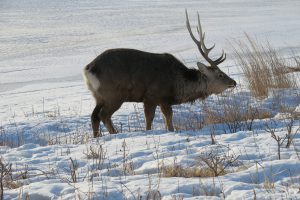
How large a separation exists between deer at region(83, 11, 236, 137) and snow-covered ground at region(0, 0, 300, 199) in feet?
1.49

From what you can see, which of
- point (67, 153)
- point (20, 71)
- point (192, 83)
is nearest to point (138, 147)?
point (67, 153)

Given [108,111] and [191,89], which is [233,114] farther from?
[108,111]

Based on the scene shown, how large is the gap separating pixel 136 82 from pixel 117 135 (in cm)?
141

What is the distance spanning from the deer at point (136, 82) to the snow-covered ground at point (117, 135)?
45cm

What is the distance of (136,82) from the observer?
866 centimetres

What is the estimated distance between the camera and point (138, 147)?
6309mm

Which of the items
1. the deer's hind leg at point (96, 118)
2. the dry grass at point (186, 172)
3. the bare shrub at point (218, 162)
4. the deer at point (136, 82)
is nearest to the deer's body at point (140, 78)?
the deer at point (136, 82)

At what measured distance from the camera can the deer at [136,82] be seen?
8469 mm

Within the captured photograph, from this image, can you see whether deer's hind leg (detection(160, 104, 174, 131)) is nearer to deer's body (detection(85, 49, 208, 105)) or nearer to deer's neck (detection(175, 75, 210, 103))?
deer's body (detection(85, 49, 208, 105))

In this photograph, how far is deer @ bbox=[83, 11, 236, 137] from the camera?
333 inches

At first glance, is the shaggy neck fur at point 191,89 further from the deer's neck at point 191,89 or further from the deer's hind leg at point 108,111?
the deer's hind leg at point 108,111

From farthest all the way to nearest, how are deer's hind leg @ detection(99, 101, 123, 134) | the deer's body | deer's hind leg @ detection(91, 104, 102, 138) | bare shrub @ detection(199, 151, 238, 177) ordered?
deer's hind leg @ detection(91, 104, 102, 138) → deer's hind leg @ detection(99, 101, 123, 134) → the deer's body → bare shrub @ detection(199, 151, 238, 177)

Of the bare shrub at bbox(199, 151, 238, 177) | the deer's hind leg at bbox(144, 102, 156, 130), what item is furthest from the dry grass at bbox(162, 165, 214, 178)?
the deer's hind leg at bbox(144, 102, 156, 130)

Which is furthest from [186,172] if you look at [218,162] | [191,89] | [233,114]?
[191,89]
